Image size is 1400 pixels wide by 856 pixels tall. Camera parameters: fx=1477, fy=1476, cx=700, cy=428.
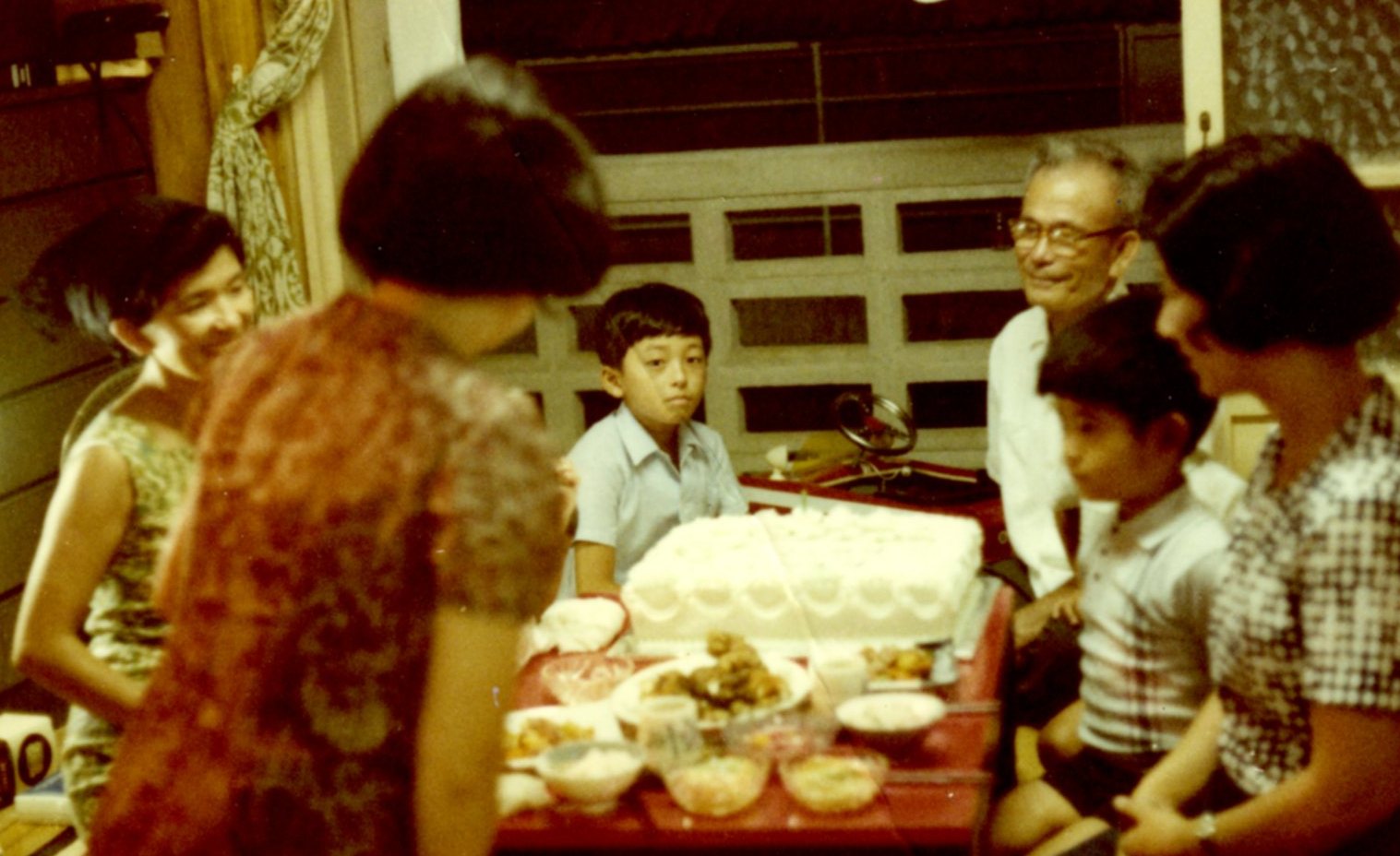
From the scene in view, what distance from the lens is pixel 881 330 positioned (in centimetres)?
392

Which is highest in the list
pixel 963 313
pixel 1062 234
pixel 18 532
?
pixel 1062 234

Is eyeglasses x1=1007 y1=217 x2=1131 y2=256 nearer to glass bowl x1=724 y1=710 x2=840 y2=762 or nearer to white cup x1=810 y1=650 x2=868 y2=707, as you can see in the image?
white cup x1=810 y1=650 x2=868 y2=707

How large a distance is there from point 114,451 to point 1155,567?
1325mm

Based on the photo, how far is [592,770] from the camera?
1719mm

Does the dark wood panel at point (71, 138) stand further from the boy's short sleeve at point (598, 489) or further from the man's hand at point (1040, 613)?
the man's hand at point (1040, 613)

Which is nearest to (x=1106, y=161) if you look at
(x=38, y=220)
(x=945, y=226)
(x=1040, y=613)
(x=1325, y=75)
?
(x=1325, y=75)

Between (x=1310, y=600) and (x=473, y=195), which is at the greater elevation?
(x=473, y=195)

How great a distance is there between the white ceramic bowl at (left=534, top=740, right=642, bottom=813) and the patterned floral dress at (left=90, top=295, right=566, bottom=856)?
1.93 ft

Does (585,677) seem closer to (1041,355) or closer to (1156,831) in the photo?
(1156,831)

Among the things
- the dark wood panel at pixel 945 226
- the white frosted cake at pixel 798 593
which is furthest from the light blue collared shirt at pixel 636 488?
the dark wood panel at pixel 945 226

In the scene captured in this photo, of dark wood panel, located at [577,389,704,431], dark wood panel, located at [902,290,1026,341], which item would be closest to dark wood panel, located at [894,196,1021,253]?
dark wood panel, located at [902,290,1026,341]

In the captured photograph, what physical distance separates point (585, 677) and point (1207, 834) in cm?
85

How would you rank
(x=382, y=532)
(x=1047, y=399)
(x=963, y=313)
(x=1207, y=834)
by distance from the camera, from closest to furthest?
(x=382, y=532) → (x=1207, y=834) → (x=1047, y=399) → (x=963, y=313)

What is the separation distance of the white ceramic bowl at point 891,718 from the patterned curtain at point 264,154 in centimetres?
198
